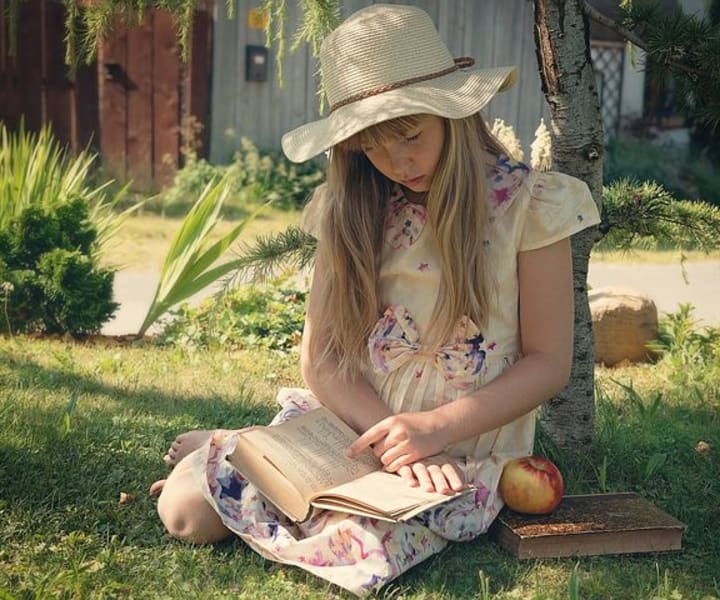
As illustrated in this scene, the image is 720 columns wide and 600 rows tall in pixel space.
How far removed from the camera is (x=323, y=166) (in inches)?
424

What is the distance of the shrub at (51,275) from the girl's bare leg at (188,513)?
2.65 m

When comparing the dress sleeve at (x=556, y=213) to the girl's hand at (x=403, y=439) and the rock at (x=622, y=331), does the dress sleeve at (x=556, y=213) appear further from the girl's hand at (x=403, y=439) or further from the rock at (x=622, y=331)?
the rock at (x=622, y=331)

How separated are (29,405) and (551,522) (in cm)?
192

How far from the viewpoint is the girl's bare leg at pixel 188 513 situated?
9.39ft

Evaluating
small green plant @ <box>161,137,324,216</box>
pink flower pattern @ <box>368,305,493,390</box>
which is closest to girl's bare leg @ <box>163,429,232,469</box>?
pink flower pattern @ <box>368,305,493,390</box>

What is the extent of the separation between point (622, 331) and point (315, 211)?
2.60m

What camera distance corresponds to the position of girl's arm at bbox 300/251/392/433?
2.95 metres

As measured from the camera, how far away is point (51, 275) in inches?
213

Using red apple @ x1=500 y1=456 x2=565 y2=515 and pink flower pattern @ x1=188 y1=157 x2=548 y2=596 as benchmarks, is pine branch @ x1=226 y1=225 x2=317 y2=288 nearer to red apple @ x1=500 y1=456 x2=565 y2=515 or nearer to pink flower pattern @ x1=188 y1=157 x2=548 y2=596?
pink flower pattern @ x1=188 y1=157 x2=548 y2=596

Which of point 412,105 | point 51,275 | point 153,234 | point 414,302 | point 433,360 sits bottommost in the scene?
point 153,234

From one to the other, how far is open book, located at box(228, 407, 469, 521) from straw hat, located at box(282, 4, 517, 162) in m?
0.68

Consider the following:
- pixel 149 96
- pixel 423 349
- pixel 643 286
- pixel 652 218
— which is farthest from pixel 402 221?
pixel 149 96

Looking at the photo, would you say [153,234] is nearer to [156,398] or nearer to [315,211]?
[156,398]

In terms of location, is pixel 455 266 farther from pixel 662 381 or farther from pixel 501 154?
pixel 662 381
